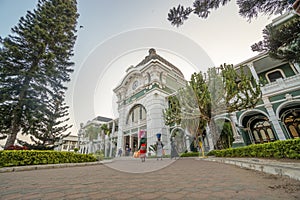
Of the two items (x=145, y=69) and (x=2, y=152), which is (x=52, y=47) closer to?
(x=2, y=152)

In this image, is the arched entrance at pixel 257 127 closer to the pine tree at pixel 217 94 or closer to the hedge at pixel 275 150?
the pine tree at pixel 217 94

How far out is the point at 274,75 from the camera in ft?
41.8

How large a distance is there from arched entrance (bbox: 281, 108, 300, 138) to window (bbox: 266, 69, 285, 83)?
3.23 meters

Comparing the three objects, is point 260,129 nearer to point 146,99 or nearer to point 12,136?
point 146,99

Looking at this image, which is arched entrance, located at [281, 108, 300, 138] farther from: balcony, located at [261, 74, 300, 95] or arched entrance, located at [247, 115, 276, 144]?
balcony, located at [261, 74, 300, 95]

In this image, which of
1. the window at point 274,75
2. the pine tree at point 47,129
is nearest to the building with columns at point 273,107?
the window at point 274,75

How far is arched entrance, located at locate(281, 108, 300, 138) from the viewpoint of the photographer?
10.8m

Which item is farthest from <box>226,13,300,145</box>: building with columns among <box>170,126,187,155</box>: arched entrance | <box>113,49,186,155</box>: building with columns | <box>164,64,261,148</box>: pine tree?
<box>113,49,186,155</box>: building with columns

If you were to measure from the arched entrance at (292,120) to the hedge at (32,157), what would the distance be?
16.9m

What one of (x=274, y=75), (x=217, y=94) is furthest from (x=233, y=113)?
(x=274, y=75)

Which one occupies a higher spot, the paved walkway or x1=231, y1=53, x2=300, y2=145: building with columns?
x1=231, y1=53, x2=300, y2=145: building with columns

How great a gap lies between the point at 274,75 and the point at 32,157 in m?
19.9

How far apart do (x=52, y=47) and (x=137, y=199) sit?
1441 cm

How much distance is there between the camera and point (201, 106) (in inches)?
356
